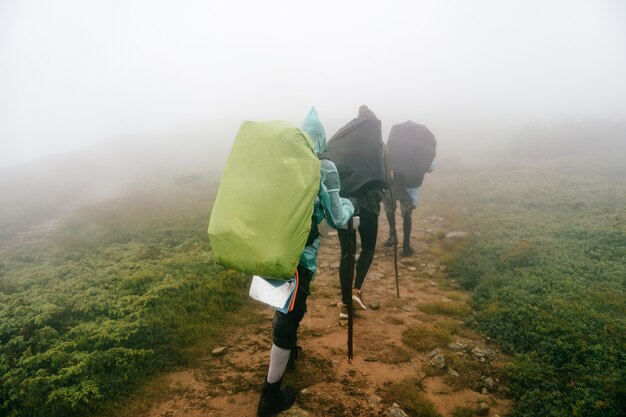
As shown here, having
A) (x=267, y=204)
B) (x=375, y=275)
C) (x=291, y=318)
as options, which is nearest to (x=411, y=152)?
(x=375, y=275)

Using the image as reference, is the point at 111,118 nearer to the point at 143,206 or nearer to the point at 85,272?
the point at 143,206

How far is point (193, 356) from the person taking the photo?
4781 mm

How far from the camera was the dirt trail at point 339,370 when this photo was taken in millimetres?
3793

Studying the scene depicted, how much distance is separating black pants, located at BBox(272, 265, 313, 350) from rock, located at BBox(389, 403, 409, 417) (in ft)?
4.44

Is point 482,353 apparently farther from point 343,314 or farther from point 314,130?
point 314,130

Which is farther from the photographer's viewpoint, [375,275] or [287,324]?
[375,275]

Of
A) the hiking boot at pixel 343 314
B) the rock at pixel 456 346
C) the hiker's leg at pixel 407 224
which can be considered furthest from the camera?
the hiker's leg at pixel 407 224

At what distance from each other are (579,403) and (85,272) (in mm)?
8403

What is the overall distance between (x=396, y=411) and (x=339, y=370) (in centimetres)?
89

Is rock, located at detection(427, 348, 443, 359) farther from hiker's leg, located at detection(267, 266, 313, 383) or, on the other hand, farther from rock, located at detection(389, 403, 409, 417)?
hiker's leg, located at detection(267, 266, 313, 383)

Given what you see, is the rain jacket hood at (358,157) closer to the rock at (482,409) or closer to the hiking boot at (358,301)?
the hiking boot at (358,301)

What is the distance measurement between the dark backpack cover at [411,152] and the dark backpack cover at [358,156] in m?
2.99

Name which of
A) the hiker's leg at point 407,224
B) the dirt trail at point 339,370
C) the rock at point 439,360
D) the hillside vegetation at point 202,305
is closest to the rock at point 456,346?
the dirt trail at point 339,370

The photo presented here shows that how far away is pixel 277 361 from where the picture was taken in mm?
3377
